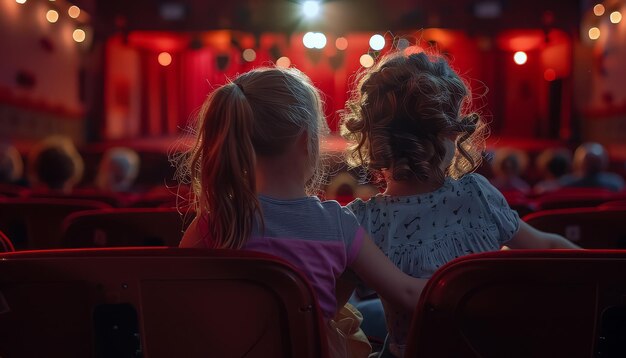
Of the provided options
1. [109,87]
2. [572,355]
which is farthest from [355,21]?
[572,355]

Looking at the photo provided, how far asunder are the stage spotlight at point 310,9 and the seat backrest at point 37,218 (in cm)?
984

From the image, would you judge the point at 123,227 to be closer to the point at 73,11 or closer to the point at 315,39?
the point at 315,39

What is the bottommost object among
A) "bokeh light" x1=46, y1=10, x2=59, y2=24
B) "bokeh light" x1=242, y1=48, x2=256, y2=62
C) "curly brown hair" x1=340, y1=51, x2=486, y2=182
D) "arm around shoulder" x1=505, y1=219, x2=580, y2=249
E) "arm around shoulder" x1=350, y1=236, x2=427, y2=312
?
"arm around shoulder" x1=350, y1=236, x2=427, y2=312

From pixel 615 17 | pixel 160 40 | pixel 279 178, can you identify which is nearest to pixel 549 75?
pixel 615 17

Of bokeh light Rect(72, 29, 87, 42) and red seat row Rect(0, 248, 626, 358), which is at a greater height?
bokeh light Rect(72, 29, 87, 42)

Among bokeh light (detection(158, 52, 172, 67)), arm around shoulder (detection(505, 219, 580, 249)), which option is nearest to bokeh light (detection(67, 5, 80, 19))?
bokeh light (detection(158, 52, 172, 67))

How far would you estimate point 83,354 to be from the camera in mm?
1132

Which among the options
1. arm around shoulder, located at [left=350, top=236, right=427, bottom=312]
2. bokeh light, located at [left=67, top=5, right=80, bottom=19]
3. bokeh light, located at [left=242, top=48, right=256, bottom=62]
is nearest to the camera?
arm around shoulder, located at [left=350, top=236, right=427, bottom=312]

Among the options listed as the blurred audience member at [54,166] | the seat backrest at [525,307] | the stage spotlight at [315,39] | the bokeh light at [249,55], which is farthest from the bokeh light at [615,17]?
the seat backrest at [525,307]

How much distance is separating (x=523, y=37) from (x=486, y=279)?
1420cm

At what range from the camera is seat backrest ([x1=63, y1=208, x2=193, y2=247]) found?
1992mm

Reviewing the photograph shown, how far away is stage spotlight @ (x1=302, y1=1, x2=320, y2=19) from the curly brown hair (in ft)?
34.9

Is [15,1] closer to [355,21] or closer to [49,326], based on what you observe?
[355,21]

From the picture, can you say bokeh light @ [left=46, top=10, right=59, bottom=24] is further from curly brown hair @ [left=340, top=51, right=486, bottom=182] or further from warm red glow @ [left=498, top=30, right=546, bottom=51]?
curly brown hair @ [left=340, top=51, right=486, bottom=182]
